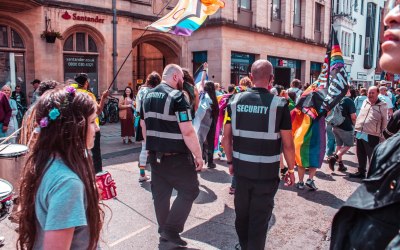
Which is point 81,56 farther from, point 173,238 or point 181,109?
point 173,238

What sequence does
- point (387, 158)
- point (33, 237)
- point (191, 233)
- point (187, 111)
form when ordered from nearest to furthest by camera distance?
point (387, 158) → point (33, 237) → point (187, 111) → point (191, 233)

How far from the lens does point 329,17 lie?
29.1 m

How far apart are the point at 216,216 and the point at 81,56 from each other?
1358 centimetres

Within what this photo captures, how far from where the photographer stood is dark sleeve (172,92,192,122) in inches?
149

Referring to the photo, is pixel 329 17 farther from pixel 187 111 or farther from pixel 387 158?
pixel 387 158

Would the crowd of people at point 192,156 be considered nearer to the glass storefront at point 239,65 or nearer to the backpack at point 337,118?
the backpack at point 337,118

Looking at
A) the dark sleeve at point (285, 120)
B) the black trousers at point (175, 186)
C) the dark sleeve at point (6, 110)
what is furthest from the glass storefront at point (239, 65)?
the dark sleeve at point (285, 120)

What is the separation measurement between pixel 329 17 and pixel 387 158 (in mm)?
31056

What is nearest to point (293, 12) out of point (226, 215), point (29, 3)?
point (29, 3)

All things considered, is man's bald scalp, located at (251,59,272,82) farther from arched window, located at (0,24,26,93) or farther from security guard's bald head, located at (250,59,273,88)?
arched window, located at (0,24,26,93)

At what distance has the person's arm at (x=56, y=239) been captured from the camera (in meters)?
1.52

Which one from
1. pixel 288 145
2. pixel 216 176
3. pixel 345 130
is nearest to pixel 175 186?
pixel 288 145

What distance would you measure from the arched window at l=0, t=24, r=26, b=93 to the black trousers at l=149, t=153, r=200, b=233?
501 inches

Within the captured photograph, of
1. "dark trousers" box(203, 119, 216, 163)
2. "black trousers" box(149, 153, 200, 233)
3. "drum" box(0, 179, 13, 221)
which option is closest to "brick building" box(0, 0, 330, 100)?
"dark trousers" box(203, 119, 216, 163)
